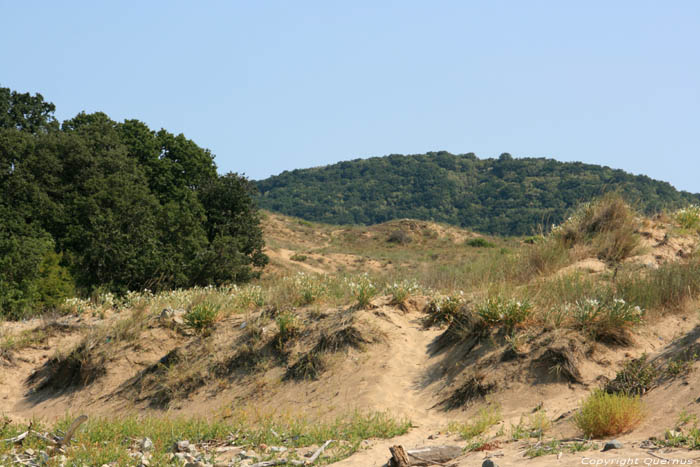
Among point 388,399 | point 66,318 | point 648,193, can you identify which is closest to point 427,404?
point 388,399

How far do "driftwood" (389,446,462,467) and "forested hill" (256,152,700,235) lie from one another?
6771 centimetres

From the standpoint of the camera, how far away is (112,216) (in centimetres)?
2002

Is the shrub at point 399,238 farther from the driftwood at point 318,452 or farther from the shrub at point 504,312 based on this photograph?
the driftwood at point 318,452

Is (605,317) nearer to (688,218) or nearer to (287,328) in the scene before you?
(287,328)

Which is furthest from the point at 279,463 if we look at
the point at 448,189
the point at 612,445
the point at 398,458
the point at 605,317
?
the point at 448,189

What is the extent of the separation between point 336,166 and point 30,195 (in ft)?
373

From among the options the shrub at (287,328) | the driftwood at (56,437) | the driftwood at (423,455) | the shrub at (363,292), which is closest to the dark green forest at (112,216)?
the shrub at (287,328)

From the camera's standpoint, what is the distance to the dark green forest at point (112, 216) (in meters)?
17.3

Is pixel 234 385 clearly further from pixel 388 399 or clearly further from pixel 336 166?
pixel 336 166

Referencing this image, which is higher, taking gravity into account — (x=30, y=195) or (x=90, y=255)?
(x=30, y=195)

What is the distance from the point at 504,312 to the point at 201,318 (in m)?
5.23

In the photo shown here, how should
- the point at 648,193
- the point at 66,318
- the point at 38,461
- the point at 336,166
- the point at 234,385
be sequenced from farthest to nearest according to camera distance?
1. the point at 336,166
2. the point at 648,193
3. the point at 66,318
4. the point at 234,385
5. the point at 38,461

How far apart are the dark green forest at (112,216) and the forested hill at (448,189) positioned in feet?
165

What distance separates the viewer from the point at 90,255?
19.3 meters
